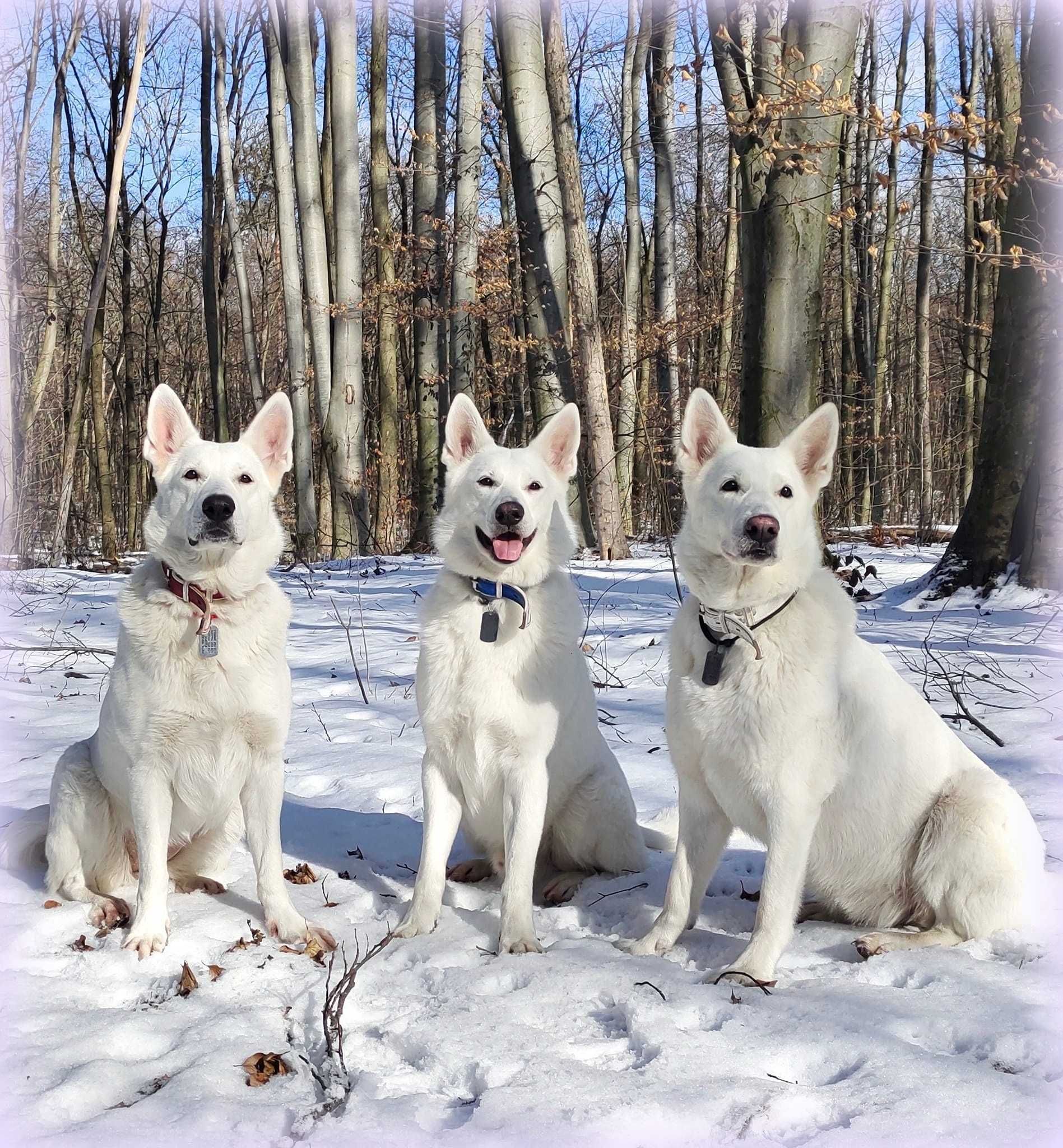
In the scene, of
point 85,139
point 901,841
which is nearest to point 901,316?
point 85,139

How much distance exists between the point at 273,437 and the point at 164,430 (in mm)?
386

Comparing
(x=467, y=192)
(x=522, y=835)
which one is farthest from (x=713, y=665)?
(x=467, y=192)

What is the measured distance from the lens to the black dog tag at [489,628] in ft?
11.1

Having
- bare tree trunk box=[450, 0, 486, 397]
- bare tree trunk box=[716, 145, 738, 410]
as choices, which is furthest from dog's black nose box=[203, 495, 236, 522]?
bare tree trunk box=[716, 145, 738, 410]

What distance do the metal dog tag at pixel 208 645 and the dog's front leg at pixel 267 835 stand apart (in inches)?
16.5

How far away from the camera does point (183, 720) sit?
3.10m

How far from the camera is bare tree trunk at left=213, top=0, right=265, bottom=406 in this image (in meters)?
16.3

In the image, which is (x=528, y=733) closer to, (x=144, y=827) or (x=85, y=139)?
(x=144, y=827)

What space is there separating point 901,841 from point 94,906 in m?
2.68

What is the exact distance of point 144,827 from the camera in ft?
10.1

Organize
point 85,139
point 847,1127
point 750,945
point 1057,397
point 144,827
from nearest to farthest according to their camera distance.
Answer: point 847,1127, point 750,945, point 144,827, point 1057,397, point 85,139

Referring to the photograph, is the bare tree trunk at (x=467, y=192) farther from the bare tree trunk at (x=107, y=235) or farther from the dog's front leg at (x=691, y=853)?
the dog's front leg at (x=691, y=853)

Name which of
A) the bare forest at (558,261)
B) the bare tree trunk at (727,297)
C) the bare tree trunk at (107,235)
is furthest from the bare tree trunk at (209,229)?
the bare tree trunk at (727,297)

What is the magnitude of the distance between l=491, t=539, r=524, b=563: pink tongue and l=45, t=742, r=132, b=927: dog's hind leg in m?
1.62
